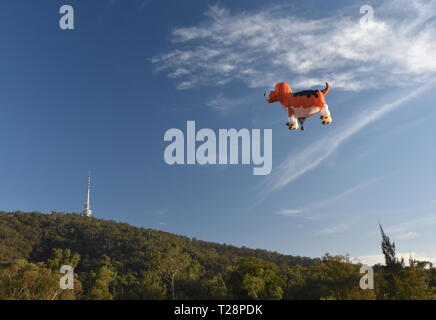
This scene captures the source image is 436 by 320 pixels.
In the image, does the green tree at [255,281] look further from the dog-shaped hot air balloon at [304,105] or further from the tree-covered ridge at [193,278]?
the dog-shaped hot air balloon at [304,105]

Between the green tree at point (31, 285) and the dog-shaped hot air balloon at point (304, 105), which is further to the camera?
the green tree at point (31, 285)

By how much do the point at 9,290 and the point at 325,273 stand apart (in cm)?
3260

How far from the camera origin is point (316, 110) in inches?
663

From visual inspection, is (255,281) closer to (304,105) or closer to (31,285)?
(31,285)

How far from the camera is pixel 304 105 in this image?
16.8 m

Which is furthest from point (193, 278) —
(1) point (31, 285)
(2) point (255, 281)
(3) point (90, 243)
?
(3) point (90, 243)

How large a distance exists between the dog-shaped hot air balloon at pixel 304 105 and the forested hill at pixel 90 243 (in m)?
61.3

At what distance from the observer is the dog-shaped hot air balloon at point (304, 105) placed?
1677cm

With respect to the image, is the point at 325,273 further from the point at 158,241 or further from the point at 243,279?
the point at 158,241

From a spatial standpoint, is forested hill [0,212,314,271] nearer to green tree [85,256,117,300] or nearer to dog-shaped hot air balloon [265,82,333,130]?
green tree [85,256,117,300]

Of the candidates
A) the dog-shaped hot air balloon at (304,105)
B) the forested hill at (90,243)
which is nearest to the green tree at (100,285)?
the forested hill at (90,243)
